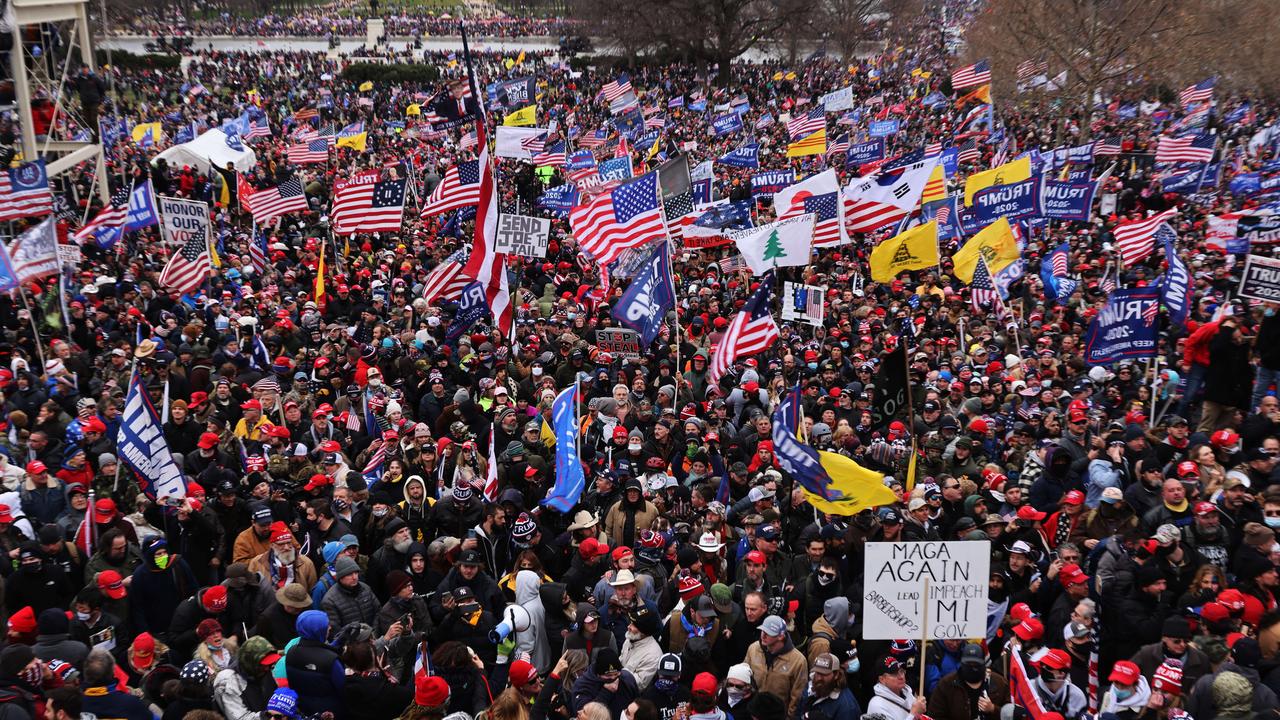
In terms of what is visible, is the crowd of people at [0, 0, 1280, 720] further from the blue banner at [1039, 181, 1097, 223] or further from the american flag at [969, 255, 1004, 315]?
the blue banner at [1039, 181, 1097, 223]

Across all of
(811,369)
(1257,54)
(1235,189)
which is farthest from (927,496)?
(1257,54)

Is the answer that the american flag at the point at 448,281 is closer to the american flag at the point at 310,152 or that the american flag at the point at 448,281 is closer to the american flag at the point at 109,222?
the american flag at the point at 109,222

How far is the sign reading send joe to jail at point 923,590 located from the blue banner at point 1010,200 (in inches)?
511

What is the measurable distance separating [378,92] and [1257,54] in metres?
39.8

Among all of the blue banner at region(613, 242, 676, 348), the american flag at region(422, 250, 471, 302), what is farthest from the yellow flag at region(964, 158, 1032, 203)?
the american flag at region(422, 250, 471, 302)

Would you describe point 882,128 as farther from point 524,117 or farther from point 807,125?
point 524,117

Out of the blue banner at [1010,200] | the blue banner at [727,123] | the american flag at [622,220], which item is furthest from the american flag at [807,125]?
the american flag at [622,220]

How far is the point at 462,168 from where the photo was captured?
20.4 metres

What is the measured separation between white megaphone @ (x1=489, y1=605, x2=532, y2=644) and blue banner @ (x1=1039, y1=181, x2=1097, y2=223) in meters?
14.5

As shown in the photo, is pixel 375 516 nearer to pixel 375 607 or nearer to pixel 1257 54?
pixel 375 607

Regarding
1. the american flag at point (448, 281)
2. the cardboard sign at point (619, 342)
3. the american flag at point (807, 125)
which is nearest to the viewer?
the cardboard sign at point (619, 342)

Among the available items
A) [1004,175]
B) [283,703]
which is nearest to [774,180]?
[1004,175]

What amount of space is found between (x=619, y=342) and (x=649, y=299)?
1.66 meters

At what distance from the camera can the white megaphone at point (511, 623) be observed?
24.1ft
